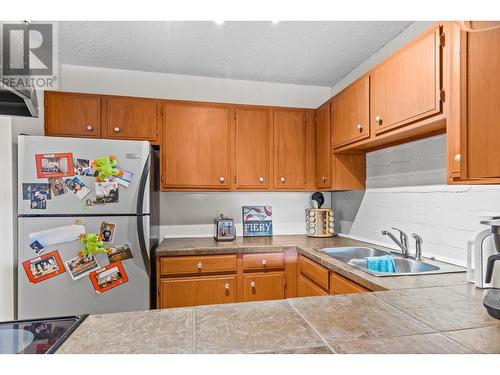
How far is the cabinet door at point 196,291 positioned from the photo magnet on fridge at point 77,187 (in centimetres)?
88

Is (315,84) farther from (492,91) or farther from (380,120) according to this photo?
(492,91)

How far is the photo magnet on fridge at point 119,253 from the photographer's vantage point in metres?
1.99

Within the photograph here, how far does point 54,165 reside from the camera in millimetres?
1915

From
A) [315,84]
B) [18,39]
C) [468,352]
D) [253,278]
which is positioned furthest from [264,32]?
[468,352]

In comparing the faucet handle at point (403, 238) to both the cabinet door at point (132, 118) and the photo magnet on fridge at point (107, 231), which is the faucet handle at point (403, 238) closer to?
the photo magnet on fridge at point (107, 231)

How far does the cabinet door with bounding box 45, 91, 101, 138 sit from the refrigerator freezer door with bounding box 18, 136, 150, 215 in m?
0.48

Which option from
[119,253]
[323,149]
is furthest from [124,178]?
[323,149]

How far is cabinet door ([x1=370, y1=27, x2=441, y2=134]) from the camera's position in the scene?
1.45 m

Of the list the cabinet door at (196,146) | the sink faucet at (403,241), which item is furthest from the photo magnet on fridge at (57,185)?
the sink faucet at (403,241)

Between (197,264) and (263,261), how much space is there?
1.79 feet

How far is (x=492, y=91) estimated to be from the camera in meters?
1.04

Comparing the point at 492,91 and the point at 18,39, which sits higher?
the point at 18,39

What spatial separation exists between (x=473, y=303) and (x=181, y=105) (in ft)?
7.91

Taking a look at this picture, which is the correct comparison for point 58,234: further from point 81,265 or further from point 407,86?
point 407,86
